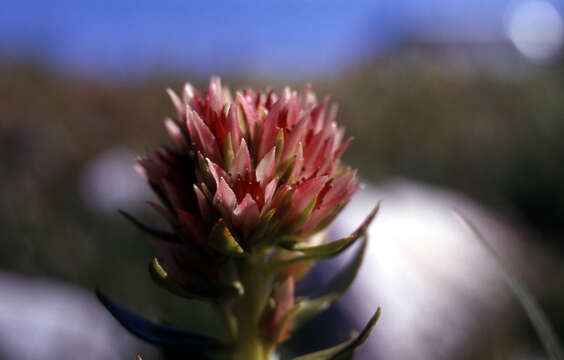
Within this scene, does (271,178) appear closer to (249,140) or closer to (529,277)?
(249,140)

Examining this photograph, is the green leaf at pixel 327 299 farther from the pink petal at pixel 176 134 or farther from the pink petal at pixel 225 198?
the pink petal at pixel 176 134

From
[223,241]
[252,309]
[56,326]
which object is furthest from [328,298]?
[56,326]

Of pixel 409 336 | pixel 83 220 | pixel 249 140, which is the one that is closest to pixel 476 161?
pixel 409 336

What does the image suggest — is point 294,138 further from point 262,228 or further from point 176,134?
point 176,134

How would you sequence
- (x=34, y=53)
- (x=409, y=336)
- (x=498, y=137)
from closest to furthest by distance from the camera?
(x=409, y=336) → (x=498, y=137) → (x=34, y=53)

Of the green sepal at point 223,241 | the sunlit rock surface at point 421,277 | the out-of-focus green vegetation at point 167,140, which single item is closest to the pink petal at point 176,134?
the green sepal at point 223,241

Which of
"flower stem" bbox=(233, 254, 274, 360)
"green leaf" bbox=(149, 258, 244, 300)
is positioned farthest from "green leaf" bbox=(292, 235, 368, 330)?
"green leaf" bbox=(149, 258, 244, 300)
